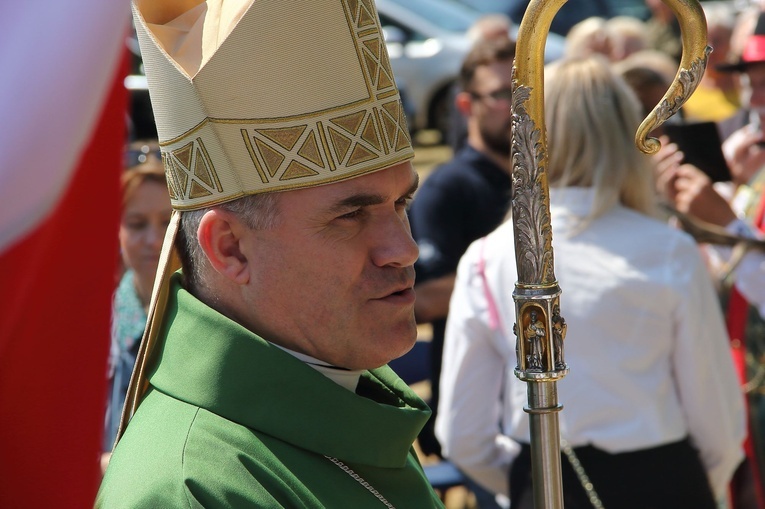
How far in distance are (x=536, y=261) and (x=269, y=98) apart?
0.53m

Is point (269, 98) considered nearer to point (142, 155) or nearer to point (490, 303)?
point (490, 303)

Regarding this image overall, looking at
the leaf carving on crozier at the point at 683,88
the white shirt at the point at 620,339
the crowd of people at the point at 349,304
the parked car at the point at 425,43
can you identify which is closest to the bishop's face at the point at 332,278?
the crowd of people at the point at 349,304

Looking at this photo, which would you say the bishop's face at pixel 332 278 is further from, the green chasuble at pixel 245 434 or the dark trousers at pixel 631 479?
the dark trousers at pixel 631 479

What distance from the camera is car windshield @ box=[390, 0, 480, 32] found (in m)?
13.5

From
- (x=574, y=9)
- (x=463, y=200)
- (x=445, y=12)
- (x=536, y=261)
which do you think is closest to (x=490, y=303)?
(x=463, y=200)

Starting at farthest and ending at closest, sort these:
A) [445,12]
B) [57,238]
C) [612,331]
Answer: [445,12] → [612,331] → [57,238]

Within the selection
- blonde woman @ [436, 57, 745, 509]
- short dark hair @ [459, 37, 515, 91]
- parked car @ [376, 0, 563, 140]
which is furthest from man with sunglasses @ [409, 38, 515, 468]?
parked car @ [376, 0, 563, 140]

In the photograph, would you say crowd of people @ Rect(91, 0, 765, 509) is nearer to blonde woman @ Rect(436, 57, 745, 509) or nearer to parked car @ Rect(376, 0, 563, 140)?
blonde woman @ Rect(436, 57, 745, 509)

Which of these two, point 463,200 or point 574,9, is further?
point 574,9

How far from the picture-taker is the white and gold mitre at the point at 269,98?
1.83 m

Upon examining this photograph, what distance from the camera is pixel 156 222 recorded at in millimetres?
3811

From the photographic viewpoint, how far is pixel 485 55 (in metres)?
4.75

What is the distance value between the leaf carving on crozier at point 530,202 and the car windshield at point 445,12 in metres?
12.0

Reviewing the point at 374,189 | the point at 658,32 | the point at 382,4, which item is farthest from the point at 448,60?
the point at 374,189
